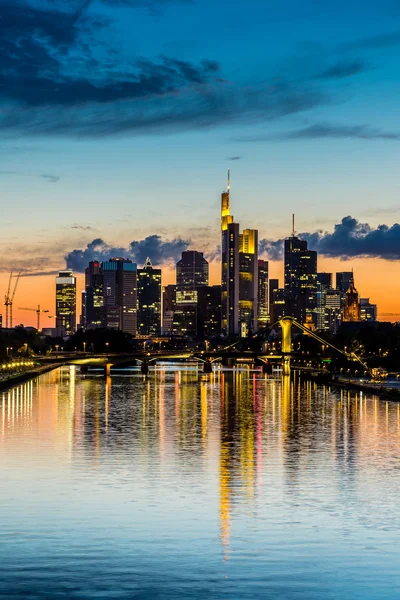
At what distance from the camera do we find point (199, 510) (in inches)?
1369

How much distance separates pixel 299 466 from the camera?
49188 millimetres

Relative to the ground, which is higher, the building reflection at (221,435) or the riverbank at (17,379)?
the riverbank at (17,379)

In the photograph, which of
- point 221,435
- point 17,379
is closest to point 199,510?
point 221,435

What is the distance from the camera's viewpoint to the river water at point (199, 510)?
78.2ft

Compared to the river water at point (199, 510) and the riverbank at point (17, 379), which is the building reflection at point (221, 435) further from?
the riverbank at point (17, 379)

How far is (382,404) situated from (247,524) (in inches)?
2908

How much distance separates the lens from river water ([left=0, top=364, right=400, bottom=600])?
2384cm

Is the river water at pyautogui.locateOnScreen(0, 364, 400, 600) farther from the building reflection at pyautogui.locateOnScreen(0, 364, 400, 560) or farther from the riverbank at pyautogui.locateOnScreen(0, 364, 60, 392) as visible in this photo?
the riverbank at pyautogui.locateOnScreen(0, 364, 60, 392)

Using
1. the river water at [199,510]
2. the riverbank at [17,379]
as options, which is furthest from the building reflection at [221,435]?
the riverbank at [17,379]

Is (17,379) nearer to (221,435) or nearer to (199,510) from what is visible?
(221,435)

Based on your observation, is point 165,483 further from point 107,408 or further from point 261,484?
point 107,408

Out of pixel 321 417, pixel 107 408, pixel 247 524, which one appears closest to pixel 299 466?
pixel 247 524

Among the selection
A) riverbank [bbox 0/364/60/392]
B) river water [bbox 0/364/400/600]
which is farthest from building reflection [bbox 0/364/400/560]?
riverbank [bbox 0/364/60/392]

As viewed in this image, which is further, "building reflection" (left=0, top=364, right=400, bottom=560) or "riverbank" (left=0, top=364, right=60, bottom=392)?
"riverbank" (left=0, top=364, right=60, bottom=392)
